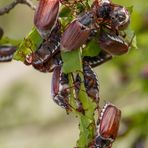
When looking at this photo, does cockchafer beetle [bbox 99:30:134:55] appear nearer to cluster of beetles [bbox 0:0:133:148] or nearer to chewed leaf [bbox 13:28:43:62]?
cluster of beetles [bbox 0:0:133:148]

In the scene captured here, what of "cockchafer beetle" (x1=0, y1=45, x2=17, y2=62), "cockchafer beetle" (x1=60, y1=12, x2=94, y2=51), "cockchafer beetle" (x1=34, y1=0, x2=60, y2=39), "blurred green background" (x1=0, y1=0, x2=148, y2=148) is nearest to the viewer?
"cockchafer beetle" (x1=60, y1=12, x2=94, y2=51)

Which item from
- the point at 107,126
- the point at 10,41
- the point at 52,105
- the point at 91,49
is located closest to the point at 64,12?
the point at 91,49

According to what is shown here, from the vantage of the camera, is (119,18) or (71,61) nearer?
(71,61)

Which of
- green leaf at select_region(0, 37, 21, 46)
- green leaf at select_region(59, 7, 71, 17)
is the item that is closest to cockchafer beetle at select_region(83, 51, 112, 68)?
green leaf at select_region(59, 7, 71, 17)

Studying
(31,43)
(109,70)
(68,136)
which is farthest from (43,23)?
(68,136)

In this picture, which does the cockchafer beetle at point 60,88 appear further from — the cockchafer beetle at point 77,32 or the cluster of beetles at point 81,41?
the cockchafer beetle at point 77,32

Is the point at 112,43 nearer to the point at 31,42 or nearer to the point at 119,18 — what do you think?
the point at 119,18
